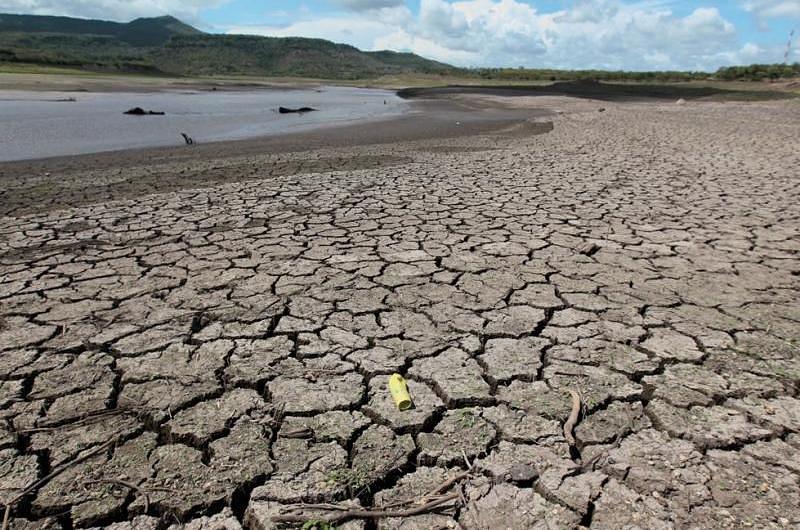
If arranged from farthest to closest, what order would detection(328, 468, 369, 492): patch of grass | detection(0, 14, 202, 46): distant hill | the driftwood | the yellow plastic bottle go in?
detection(0, 14, 202, 46): distant hill, the yellow plastic bottle, detection(328, 468, 369, 492): patch of grass, the driftwood

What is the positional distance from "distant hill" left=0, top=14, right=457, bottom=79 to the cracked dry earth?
69884 millimetres

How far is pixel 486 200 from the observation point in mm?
5273

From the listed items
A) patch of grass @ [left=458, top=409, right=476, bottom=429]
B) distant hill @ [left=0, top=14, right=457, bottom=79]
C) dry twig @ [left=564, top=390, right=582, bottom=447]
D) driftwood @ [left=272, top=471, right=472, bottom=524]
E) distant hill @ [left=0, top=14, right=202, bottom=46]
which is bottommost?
driftwood @ [left=272, top=471, right=472, bottom=524]

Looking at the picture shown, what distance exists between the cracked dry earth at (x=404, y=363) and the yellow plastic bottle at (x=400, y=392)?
0.05 metres

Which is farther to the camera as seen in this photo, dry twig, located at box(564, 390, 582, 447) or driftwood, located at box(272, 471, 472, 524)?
dry twig, located at box(564, 390, 582, 447)

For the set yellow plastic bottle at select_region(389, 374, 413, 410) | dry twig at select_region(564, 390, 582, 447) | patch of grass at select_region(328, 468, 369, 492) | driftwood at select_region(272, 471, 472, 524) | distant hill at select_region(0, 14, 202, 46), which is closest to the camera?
driftwood at select_region(272, 471, 472, 524)

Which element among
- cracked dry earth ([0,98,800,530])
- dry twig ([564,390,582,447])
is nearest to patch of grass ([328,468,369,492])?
cracked dry earth ([0,98,800,530])

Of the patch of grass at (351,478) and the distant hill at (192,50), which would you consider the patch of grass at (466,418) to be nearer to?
the patch of grass at (351,478)

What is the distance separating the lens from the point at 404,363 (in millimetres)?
2279

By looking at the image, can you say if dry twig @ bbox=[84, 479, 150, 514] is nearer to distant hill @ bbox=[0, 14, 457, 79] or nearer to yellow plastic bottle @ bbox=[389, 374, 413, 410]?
yellow plastic bottle @ bbox=[389, 374, 413, 410]

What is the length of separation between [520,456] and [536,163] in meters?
6.37

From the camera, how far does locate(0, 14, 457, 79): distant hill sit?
85.2m

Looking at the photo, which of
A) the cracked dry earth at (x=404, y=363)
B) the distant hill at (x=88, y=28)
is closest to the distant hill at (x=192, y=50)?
the distant hill at (x=88, y=28)

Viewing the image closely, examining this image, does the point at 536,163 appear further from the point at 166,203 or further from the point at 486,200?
the point at 166,203
